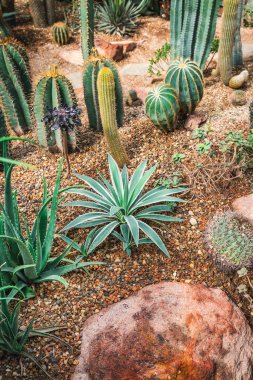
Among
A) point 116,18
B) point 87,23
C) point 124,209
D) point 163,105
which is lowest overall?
point 124,209

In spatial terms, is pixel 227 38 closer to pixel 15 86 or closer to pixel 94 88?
pixel 94 88

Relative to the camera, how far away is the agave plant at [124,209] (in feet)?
11.6

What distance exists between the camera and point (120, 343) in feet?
9.74

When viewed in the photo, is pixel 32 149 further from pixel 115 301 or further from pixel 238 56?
pixel 238 56

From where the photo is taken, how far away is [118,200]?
12.4 feet

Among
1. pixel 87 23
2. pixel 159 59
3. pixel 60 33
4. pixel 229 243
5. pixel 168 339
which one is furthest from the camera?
pixel 60 33

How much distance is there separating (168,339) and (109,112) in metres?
2.10

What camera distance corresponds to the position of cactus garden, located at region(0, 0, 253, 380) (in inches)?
118

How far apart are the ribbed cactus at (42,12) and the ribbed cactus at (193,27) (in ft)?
11.6

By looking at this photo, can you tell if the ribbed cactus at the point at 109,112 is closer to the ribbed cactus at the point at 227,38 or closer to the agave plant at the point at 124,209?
the agave plant at the point at 124,209

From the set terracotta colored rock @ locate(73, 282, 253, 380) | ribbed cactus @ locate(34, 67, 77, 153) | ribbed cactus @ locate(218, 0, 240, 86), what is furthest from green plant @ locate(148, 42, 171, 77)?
terracotta colored rock @ locate(73, 282, 253, 380)

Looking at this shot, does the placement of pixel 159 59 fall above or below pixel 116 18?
below

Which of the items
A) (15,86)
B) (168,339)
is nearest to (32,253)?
(168,339)

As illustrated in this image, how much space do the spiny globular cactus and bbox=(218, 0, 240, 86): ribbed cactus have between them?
2624 millimetres
